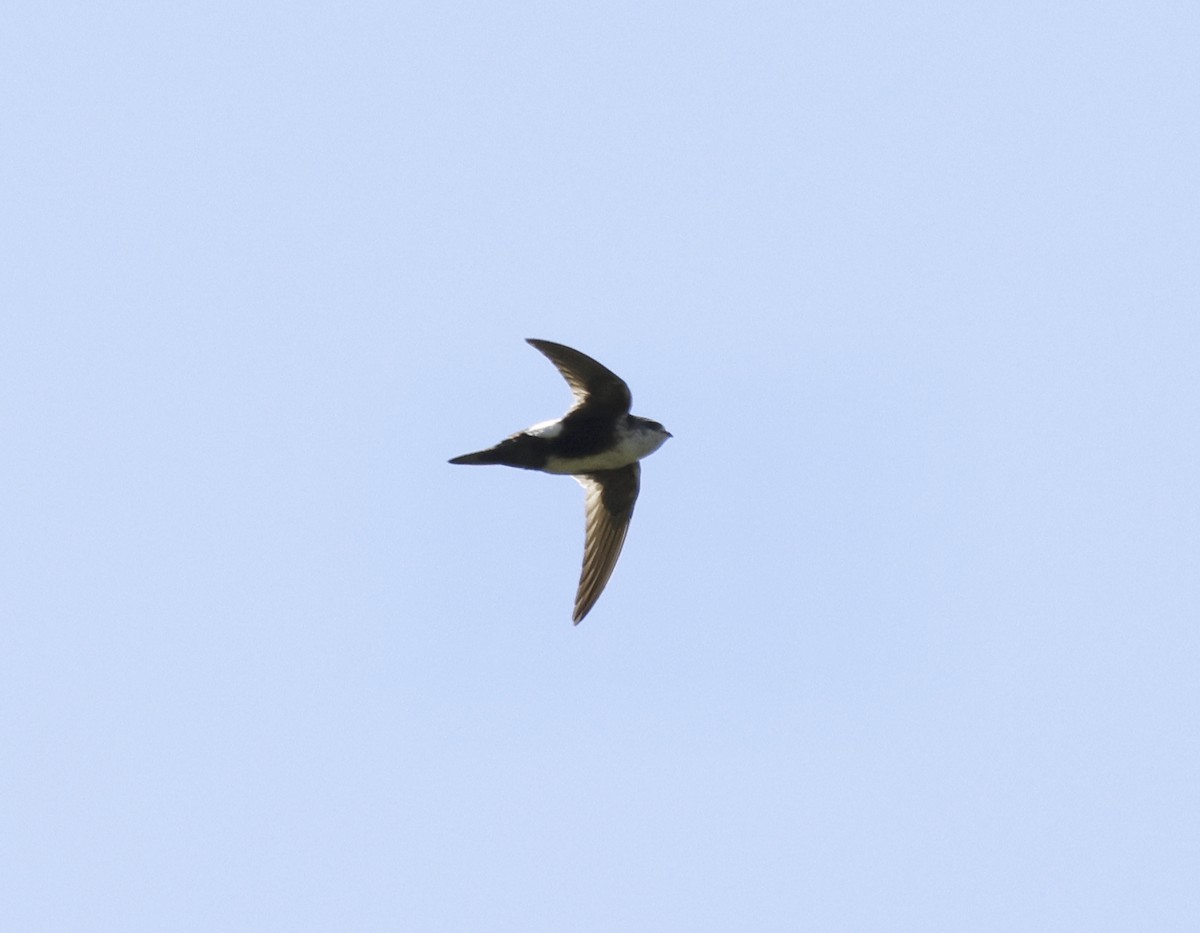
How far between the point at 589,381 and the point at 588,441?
41 cm

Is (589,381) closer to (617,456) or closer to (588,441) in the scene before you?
(588,441)

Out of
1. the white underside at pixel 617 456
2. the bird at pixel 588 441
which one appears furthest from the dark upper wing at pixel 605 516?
the white underside at pixel 617 456

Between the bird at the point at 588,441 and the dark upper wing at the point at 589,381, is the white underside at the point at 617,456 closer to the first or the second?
the bird at the point at 588,441

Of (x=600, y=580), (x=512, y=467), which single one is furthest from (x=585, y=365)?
(x=600, y=580)

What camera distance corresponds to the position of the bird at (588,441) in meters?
13.8

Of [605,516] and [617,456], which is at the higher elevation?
[617,456]

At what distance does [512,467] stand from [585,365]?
2.70 feet

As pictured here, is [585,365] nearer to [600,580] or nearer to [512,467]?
[512,467]

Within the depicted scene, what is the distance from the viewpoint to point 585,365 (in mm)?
13711

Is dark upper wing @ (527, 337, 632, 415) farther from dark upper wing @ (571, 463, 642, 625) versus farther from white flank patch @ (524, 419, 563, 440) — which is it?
dark upper wing @ (571, 463, 642, 625)

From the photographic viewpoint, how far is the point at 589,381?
45.5 ft

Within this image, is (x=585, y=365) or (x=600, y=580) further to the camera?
(x=600, y=580)

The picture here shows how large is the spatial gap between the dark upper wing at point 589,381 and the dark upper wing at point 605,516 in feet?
2.80

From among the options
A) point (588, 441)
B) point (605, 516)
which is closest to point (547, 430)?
point (588, 441)
